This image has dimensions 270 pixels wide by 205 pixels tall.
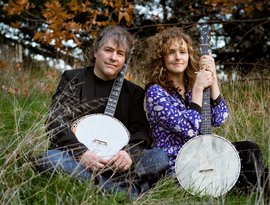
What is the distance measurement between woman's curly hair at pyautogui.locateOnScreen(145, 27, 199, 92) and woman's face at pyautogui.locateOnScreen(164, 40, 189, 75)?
0.02 meters

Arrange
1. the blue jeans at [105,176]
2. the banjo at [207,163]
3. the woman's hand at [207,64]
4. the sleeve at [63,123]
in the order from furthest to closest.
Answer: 1. the woman's hand at [207,64]
2. the banjo at [207,163]
3. the sleeve at [63,123]
4. the blue jeans at [105,176]

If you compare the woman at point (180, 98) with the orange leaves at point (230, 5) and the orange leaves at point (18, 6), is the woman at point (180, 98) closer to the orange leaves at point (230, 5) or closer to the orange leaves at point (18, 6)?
the orange leaves at point (230, 5)

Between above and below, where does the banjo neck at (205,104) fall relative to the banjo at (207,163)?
above

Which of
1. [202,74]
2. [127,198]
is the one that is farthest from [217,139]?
[127,198]

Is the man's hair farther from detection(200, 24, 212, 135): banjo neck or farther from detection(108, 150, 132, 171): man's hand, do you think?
detection(108, 150, 132, 171): man's hand

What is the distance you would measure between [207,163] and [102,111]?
774 mm

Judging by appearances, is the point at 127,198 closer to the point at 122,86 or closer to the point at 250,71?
the point at 122,86

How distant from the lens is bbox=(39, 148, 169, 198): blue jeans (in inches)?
131

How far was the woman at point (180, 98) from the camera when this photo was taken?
3.64 metres

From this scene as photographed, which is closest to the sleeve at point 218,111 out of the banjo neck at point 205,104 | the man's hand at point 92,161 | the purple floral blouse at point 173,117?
the purple floral blouse at point 173,117

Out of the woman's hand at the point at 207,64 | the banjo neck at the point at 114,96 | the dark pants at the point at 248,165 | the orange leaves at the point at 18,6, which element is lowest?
the dark pants at the point at 248,165

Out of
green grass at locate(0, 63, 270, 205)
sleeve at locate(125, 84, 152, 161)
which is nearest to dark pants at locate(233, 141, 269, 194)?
green grass at locate(0, 63, 270, 205)

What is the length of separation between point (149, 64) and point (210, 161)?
0.83 m

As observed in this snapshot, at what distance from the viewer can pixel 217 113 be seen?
3811 mm
